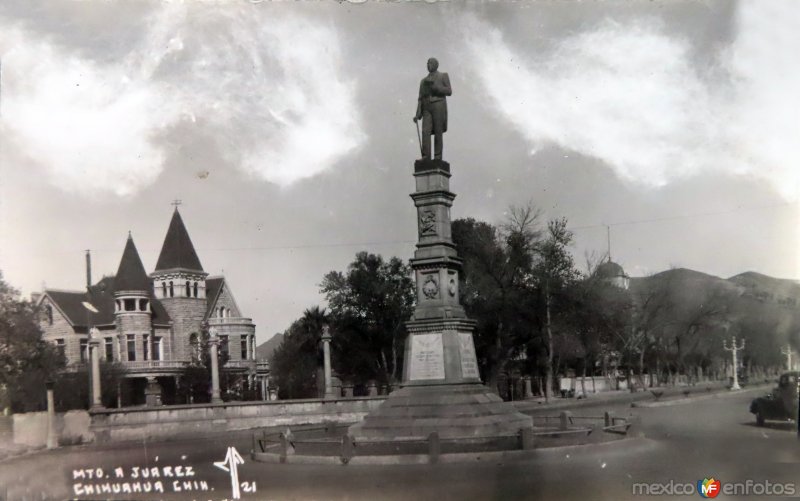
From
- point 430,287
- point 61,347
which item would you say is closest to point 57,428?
point 61,347

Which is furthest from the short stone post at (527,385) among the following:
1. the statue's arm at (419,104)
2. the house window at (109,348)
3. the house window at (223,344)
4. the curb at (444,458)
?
the curb at (444,458)

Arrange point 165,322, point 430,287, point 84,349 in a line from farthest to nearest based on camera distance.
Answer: point 165,322, point 84,349, point 430,287

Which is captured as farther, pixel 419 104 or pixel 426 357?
pixel 419 104

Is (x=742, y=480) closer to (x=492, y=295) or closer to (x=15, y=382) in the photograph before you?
(x=15, y=382)

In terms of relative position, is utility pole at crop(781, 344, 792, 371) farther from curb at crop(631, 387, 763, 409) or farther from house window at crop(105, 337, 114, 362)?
house window at crop(105, 337, 114, 362)

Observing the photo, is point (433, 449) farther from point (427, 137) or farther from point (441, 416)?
point (427, 137)

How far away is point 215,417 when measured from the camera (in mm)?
33250

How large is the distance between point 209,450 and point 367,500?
12137 millimetres

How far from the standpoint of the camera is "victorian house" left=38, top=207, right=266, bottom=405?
51.2 metres

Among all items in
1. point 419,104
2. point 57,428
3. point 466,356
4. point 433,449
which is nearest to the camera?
point 433,449

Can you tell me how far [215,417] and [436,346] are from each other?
17.4 m

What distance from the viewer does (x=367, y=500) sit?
1173cm

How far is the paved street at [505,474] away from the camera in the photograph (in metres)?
12.0

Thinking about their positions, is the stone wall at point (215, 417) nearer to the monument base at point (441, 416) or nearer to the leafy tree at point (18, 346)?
the leafy tree at point (18, 346)
